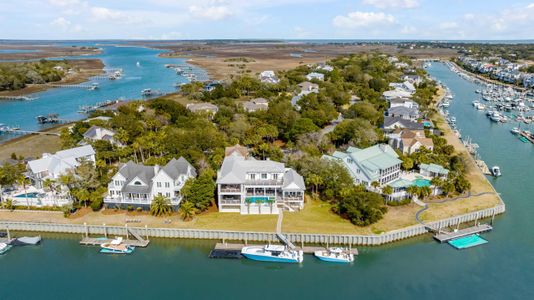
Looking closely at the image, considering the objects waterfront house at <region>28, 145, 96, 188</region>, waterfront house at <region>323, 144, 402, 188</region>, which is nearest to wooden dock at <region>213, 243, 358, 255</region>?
waterfront house at <region>323, 144, 402, 188</region>

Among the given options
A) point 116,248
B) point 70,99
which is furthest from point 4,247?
point 70,99

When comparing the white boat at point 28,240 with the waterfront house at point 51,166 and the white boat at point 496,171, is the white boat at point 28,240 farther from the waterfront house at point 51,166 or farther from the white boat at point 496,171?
the white boat at point 496,171

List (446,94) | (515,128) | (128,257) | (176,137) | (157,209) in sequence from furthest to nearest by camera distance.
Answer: (446,94), (515,128), (176,137), (157,209), (128,257)

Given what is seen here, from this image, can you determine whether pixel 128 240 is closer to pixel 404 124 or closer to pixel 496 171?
pixel 404 124

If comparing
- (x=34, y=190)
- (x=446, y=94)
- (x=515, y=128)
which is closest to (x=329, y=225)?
(x=34, y=190)

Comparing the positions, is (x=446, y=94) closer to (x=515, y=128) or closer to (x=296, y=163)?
(x=515, y=128)

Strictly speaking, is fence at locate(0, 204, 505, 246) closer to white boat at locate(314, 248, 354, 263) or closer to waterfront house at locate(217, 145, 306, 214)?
white boat at locate(314, 248, 354, 263)

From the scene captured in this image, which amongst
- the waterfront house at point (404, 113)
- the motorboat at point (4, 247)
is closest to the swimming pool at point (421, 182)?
the waterfront house at point (404, 113)
